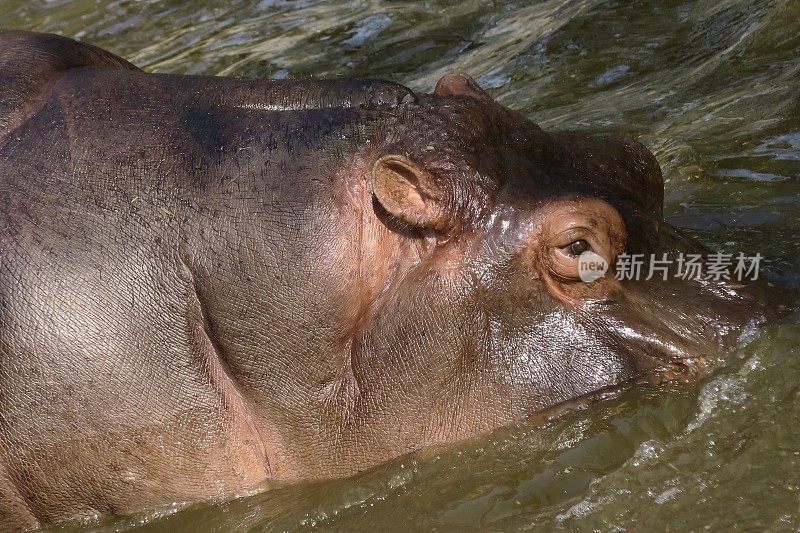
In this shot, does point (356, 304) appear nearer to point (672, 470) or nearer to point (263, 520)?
point (263, 520)

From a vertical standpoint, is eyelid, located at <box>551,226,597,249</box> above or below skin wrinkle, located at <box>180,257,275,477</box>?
above

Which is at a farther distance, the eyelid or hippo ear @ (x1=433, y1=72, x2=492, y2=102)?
hippo ear @ (x1=433, y1=72, x2=492, y2=102)

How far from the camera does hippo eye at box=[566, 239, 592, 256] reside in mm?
3582

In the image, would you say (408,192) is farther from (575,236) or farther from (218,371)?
(218,371)

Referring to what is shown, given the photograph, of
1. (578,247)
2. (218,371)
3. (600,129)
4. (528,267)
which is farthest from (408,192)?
(600,129)

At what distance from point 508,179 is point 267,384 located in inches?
42.2

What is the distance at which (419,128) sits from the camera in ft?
12.2

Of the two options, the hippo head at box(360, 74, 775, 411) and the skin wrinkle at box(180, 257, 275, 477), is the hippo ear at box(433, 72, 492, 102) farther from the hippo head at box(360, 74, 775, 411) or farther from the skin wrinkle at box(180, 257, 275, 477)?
the skin wrinkle at box(180, 257, 275, 477)

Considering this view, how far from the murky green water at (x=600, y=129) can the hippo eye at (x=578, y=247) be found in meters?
0.60

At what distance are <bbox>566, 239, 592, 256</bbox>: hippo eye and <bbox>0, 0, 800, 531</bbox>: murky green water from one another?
60 centimetres

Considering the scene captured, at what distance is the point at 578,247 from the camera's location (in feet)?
11.8

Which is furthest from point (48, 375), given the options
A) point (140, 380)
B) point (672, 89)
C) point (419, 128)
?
point (672, 89)

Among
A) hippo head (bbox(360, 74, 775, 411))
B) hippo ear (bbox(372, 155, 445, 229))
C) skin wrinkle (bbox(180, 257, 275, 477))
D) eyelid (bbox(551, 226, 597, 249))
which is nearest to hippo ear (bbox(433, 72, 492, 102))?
hippo head (bbox(360, 74, 775, 411))

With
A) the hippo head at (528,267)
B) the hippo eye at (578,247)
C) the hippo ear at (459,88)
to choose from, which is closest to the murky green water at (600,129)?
the hippo head at (528,267)
